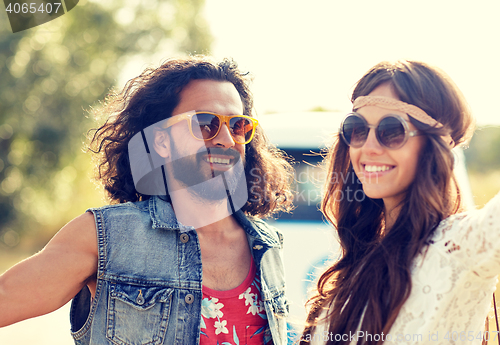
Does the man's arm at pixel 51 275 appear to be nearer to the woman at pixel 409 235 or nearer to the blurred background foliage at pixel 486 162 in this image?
the woman at pixel 409 235

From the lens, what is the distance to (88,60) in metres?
11.0

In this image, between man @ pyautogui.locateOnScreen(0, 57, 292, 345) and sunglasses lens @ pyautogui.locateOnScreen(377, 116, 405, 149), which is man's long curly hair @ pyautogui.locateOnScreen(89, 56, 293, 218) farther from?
sunglasses lens @ pyautogui.locateOnScreen(377, 116, 405, 149)

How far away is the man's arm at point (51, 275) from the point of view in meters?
1.71

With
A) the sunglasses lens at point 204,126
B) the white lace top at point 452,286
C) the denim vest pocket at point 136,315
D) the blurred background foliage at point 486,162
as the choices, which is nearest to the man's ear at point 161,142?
the sunglasses lens at point 204,126

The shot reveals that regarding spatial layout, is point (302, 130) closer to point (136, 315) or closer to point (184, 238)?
point (184, 238)

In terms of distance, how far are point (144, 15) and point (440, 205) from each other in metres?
12.3

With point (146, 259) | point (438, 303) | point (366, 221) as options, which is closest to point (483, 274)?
point (438, 303)

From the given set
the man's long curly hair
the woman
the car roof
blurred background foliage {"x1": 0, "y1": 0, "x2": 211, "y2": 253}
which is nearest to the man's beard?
the man's long curly hair

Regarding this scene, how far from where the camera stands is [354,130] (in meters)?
1.87

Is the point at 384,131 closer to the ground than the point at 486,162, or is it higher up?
higher up

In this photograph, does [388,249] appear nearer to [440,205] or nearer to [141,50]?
[440,205]

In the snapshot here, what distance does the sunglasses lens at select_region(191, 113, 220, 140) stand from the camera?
7.98 feet

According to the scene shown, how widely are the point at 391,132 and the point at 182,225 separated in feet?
3.71

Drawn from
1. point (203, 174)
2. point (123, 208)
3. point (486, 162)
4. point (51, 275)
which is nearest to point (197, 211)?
point (203, 174)
